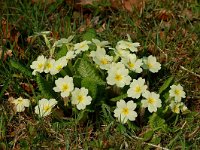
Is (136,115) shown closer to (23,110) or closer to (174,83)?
(174,83)

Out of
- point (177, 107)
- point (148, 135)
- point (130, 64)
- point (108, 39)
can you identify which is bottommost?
point (148, 135)

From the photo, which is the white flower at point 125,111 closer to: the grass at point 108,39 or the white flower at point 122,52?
the grass at point 108,39

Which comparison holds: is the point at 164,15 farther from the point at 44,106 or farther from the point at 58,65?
the point at 44,106

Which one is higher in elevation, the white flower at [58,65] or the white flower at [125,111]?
the white flower at [58,65]

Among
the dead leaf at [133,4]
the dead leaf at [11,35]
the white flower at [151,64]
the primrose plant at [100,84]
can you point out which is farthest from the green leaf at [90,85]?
the dead leaf at [133,4]

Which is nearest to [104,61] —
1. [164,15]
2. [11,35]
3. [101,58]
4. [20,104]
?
[101,58]

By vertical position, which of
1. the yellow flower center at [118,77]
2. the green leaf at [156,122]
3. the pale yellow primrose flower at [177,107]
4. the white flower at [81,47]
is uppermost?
the white flower at [81,47]
